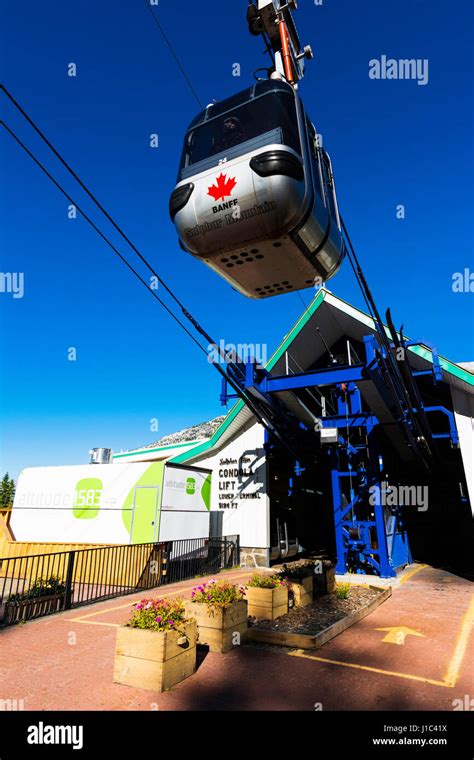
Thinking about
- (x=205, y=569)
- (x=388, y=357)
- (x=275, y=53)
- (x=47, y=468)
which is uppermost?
(x=275, y=53)

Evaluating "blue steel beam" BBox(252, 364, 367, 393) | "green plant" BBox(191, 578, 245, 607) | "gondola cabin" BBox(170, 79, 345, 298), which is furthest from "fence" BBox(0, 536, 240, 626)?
"gondola cabin" BBox(170, 79, 345, 298)

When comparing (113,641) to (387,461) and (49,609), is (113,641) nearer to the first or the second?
(49,609)

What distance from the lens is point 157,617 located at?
20.0ft

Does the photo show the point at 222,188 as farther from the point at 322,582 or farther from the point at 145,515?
the point at 145,515

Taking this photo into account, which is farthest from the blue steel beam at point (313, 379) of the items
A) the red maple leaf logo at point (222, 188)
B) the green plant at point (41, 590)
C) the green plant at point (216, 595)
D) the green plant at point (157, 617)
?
the red maple leaf logo at point (222, 188)

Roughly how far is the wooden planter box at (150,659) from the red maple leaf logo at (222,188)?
5625mm

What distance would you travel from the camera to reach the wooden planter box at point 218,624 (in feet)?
23.6

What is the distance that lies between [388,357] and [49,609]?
11.1 metres

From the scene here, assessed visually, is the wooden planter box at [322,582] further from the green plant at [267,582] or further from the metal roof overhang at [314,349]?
the metal roof overhang at [314,349]

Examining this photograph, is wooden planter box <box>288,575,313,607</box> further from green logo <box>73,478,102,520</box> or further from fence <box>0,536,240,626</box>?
green logo <box>73,478,102,520</box>

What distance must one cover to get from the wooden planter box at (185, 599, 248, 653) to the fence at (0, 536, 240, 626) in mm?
3638

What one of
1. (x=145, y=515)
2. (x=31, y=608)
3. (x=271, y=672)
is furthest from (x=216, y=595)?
(x=145, y=515)
